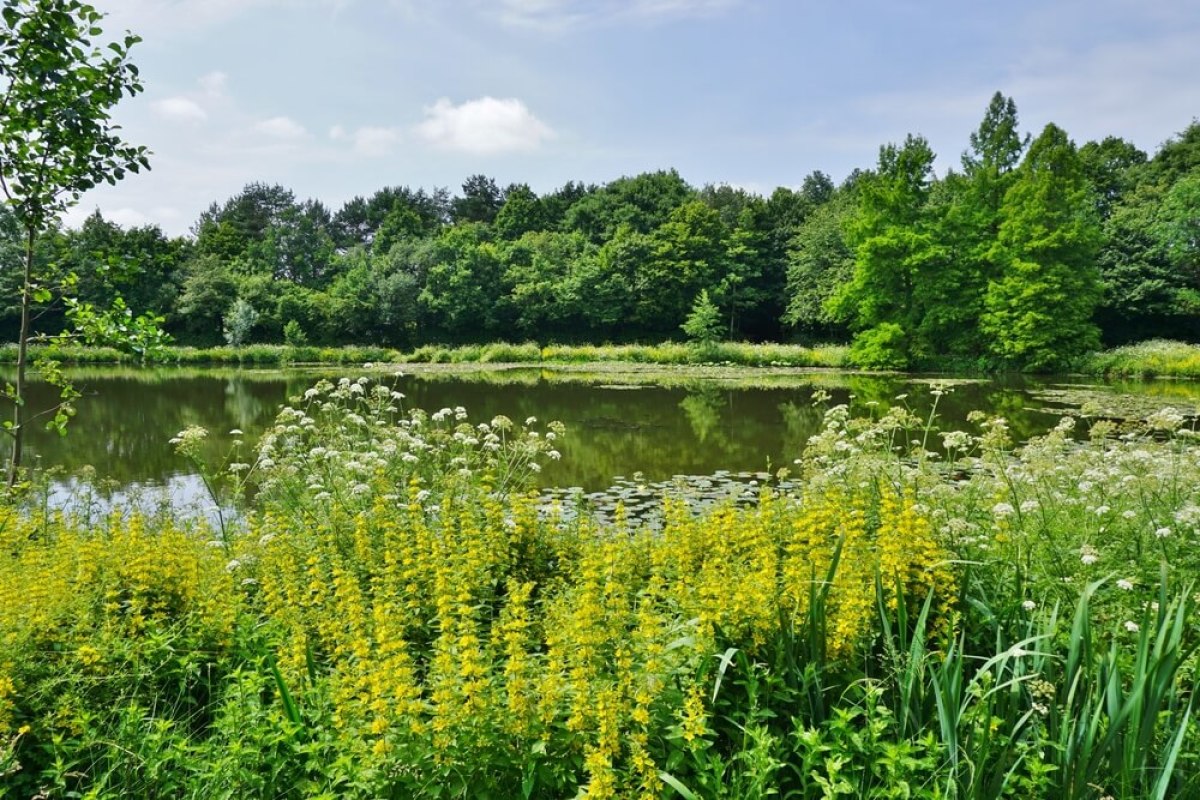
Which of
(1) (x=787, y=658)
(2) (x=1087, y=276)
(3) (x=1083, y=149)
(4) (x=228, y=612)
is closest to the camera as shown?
(1) (x=787, y=658)

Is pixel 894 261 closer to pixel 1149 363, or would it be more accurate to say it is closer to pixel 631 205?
pixel 1149 363

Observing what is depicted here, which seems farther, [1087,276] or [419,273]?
[419,273]

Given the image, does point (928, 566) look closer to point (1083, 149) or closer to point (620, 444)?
point (620, 444)

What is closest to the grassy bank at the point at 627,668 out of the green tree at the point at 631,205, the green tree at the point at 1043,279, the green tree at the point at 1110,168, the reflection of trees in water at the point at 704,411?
the reflection of trees in water at the point at 704,411

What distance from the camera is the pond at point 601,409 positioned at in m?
10.3

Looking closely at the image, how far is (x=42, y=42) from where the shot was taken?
3436mm

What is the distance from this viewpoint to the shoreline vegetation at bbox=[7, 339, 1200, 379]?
25.5 m

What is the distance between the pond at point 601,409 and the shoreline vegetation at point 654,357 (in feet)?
10.6

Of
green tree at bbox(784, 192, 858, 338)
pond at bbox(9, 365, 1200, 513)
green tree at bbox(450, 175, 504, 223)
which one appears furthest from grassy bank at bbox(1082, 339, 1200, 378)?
green tree at bbox(450, 175, 504, 223)

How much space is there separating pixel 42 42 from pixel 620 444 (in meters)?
9.60

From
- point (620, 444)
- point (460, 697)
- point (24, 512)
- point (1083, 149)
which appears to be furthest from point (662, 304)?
point (460, 697)

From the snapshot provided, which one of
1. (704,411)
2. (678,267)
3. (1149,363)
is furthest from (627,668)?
(678,267)

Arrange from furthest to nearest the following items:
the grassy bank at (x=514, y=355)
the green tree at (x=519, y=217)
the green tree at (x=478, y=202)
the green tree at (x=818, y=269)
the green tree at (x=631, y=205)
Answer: the green tree at (x=478, y=202) → the green tree at (x=519, y=217) → the green tree at (x=631, y=205) → the green tree at (x=818, y=269) → the grassy bank at (x=514, y=355)

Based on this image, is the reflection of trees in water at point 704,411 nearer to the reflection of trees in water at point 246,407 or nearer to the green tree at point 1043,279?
the reflection of trees in water at point 246,407
